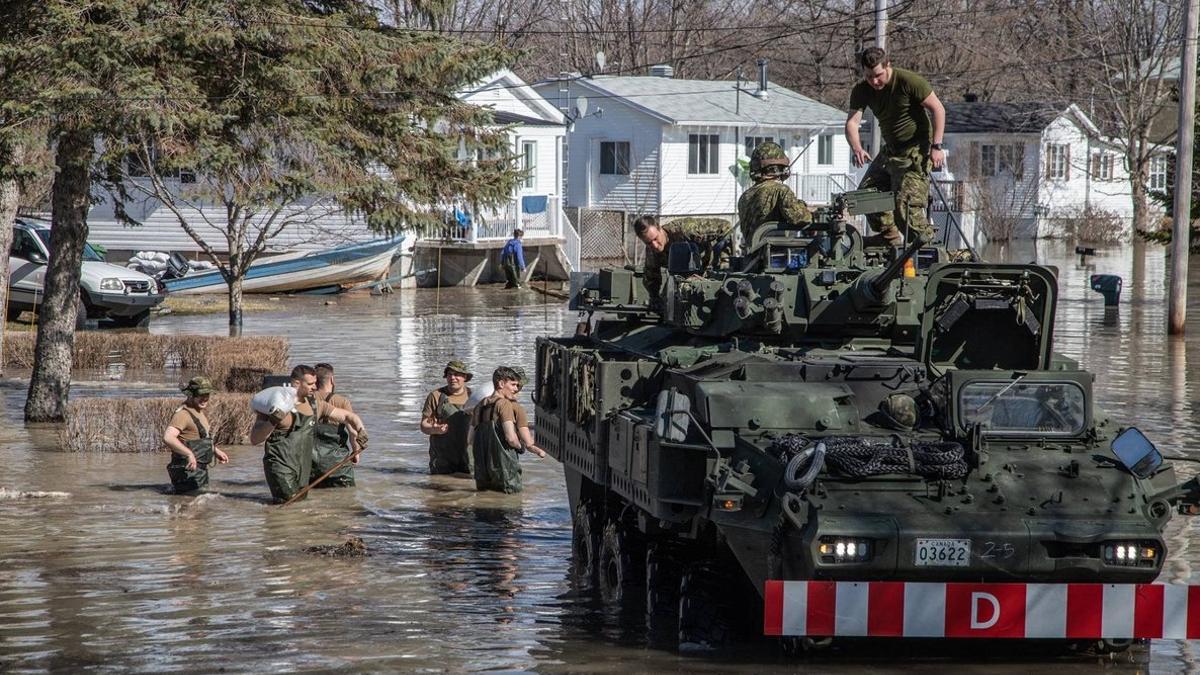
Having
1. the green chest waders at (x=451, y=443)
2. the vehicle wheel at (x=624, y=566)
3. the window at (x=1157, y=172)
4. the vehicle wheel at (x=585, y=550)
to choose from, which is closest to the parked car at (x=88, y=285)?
the green chest waders at (x=451, y=443)

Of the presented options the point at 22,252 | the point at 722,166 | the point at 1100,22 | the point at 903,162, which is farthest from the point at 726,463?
the point at 1100,22

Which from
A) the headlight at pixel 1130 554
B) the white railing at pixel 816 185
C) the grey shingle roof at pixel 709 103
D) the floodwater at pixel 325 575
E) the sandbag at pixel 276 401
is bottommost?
the floodwater at pixel 325 575

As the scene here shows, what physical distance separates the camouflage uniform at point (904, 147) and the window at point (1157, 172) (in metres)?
54.3

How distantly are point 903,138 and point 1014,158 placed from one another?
4793cm

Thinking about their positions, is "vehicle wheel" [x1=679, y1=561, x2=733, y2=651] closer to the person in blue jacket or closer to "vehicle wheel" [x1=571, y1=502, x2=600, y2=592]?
"vehicle wheel" [x1=571, y1=502, x2=600, y2=592]

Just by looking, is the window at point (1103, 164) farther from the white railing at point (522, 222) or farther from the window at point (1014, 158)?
the white railing at point (522, 222)

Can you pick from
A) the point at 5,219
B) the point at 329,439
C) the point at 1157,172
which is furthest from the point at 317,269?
the point at 1157,172

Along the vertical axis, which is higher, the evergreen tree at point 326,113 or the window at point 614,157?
the window at point 614,157

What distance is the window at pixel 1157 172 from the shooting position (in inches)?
2496

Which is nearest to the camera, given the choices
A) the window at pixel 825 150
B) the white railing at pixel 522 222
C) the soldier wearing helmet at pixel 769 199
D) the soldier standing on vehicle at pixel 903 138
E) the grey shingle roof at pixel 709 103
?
the soldier standing on vehicle at pixel 903 138

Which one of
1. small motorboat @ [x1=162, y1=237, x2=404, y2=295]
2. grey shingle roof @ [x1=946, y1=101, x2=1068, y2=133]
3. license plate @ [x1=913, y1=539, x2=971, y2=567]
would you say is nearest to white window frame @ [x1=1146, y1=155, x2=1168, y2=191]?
grey shingle roof @ [x1=946, y1=101, x2=1068, y2=133]

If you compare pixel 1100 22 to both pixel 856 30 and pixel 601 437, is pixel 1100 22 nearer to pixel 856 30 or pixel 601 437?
pixel 856 30

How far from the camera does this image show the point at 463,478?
50.9 feet

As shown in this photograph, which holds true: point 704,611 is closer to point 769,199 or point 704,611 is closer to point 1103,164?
point 769,199
